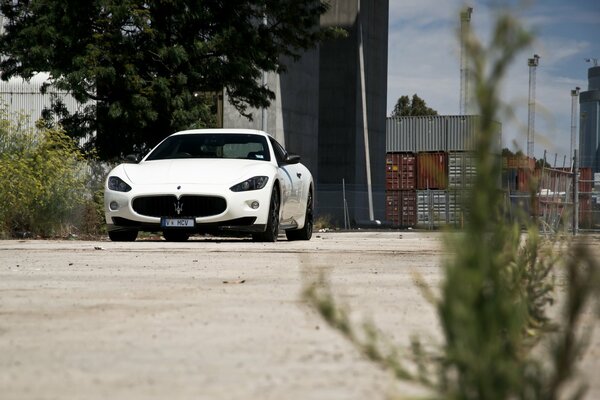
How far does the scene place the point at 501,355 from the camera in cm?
251

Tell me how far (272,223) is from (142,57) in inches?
316

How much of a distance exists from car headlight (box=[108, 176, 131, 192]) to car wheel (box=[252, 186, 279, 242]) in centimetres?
178

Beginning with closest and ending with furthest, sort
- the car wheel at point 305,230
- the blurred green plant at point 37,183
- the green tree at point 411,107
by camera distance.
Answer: the car wheel at point 305,230, the blurred green plant at point 37,183, the green tree at point 411,107

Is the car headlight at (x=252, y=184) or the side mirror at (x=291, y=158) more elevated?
the side mirror at (x=291, y=158)

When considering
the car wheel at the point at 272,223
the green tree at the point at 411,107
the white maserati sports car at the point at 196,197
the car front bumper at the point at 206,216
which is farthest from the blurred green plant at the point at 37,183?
the green tree at the point at 411,107

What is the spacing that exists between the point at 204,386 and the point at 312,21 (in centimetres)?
2041

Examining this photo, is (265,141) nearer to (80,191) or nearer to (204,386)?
(80,191)

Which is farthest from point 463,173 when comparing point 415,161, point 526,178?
point 415,161

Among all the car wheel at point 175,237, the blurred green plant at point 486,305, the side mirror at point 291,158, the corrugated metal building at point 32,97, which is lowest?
the car wheel at point 175,237

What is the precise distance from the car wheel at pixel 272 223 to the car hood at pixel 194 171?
1.29 feet

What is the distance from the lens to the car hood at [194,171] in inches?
544

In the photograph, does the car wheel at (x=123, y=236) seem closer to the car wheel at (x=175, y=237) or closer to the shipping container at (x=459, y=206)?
the car wheel at (x=175, y=237)

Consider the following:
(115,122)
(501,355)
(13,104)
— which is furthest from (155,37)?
(501,355)

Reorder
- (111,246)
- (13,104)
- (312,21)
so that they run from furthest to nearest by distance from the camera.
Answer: (13,104) → (312,21) → (111,246)
